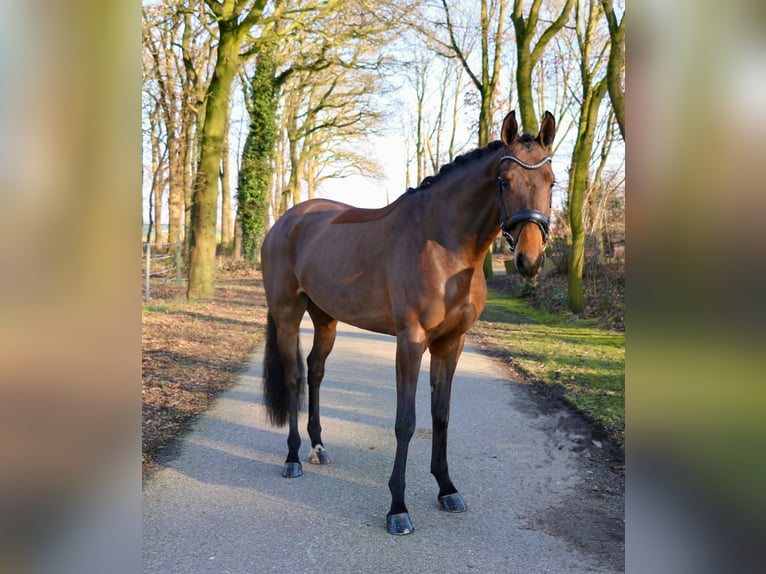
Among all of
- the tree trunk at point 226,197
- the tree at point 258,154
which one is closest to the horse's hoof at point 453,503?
the tree at point 258,154

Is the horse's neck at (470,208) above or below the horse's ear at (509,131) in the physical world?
below

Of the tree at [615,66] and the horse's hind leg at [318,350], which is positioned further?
the tree at [615,66]

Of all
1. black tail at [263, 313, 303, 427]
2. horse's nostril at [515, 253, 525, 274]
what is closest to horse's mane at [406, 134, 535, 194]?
horse's nostril at [515, 253, 525, 274]

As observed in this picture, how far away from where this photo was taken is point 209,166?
43.7 ft

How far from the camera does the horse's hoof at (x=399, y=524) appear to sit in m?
3.33

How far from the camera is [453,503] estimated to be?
12.0ft

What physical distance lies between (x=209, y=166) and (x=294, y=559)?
11763mm

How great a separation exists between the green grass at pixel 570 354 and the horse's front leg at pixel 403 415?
2.12 meters

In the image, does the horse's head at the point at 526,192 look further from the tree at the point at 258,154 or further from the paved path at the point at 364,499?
the tree at the point at 258,154

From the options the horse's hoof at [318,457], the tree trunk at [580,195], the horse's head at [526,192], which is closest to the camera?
the horse's head at [526,192]

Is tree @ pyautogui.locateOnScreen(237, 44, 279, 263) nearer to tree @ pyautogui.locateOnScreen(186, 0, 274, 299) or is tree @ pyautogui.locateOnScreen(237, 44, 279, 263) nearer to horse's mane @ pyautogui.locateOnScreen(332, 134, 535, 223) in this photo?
tree @ pyautogui.locateOnScreen(186, 0, 274, 299)

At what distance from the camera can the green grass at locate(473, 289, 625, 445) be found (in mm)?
5785
